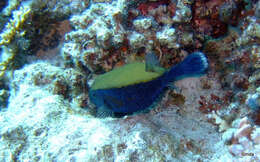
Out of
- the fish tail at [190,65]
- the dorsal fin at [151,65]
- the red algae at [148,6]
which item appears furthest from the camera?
the red algae at [148,6]

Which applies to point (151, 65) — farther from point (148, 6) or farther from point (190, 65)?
point (148, 6)

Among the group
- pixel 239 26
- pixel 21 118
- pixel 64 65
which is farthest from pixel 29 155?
pixel 239 26

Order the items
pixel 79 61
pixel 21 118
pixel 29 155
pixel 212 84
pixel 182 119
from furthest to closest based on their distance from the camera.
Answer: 1. pixel 79 61
2. pixel 212 84
3. pixel 182 119
4. pixel 21 118
5. pixel 29 155

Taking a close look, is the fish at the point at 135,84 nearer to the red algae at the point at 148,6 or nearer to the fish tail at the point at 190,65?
the fish tail at the point at 190,65

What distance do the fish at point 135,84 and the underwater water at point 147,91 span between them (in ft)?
0.05

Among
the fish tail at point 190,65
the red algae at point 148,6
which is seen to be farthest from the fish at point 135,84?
the red algae at point 148,6

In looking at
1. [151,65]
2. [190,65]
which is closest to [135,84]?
[151,65]

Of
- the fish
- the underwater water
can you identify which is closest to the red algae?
the underwater water

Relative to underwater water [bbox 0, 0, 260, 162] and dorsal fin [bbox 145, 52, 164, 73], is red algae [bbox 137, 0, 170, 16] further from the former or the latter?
dorsal fin [bbox 145, 52, 164, 73]

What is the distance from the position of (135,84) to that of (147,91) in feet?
0.78

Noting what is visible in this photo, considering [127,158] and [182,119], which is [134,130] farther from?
[182,119]

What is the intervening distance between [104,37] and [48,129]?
1.72 meters

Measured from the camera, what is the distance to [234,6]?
3.40 metres

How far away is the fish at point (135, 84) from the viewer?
2566 millimetres
